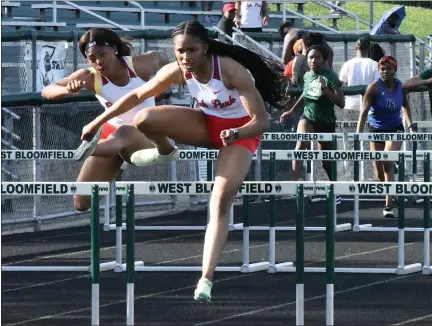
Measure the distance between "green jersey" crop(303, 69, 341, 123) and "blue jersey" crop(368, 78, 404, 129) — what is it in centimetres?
54

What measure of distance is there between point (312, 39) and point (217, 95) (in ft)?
26.4

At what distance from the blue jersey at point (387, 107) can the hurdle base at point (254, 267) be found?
13.2 ft

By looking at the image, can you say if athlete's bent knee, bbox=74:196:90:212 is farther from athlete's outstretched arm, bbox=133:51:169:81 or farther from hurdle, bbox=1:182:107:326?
hurdle, bbox=1:182:107:326

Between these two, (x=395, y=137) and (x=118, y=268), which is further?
(x=395, y=137)

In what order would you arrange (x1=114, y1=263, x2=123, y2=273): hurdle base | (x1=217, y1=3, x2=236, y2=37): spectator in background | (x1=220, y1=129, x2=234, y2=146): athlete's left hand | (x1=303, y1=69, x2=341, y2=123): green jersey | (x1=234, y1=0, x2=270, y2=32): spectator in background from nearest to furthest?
(x1=220, y1=129, x2=234, y2=146): athlete's left hand → (x1=114, y1=263, x2=123, y2=273): hurdle base → (x1=303, y1=69, x2=341, y2=123): green jersey → (x1=217, y1=3, x2=236, y2=37): spectator in background → (x1=234, y1=0, x2=270, y2=32): spectator in background

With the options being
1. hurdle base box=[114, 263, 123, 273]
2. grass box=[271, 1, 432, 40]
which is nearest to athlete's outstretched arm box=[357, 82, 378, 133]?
hurdle base box=[114, 263, 123, 273]

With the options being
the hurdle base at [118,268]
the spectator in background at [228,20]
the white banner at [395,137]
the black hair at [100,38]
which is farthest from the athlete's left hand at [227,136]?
the spectator in background at [228,20]

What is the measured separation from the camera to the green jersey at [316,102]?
608 inches

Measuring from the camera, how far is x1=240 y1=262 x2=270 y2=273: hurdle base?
1139 centimetres

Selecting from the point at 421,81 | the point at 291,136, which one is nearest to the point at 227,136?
the point at 291,136

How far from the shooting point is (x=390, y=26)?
21.8m

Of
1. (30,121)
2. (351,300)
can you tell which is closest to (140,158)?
(351,300)

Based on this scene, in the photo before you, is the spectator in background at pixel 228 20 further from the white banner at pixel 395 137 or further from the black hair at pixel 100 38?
the black hair at pixel 100 38

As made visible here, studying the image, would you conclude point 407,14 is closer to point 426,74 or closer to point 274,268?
point 426,74
